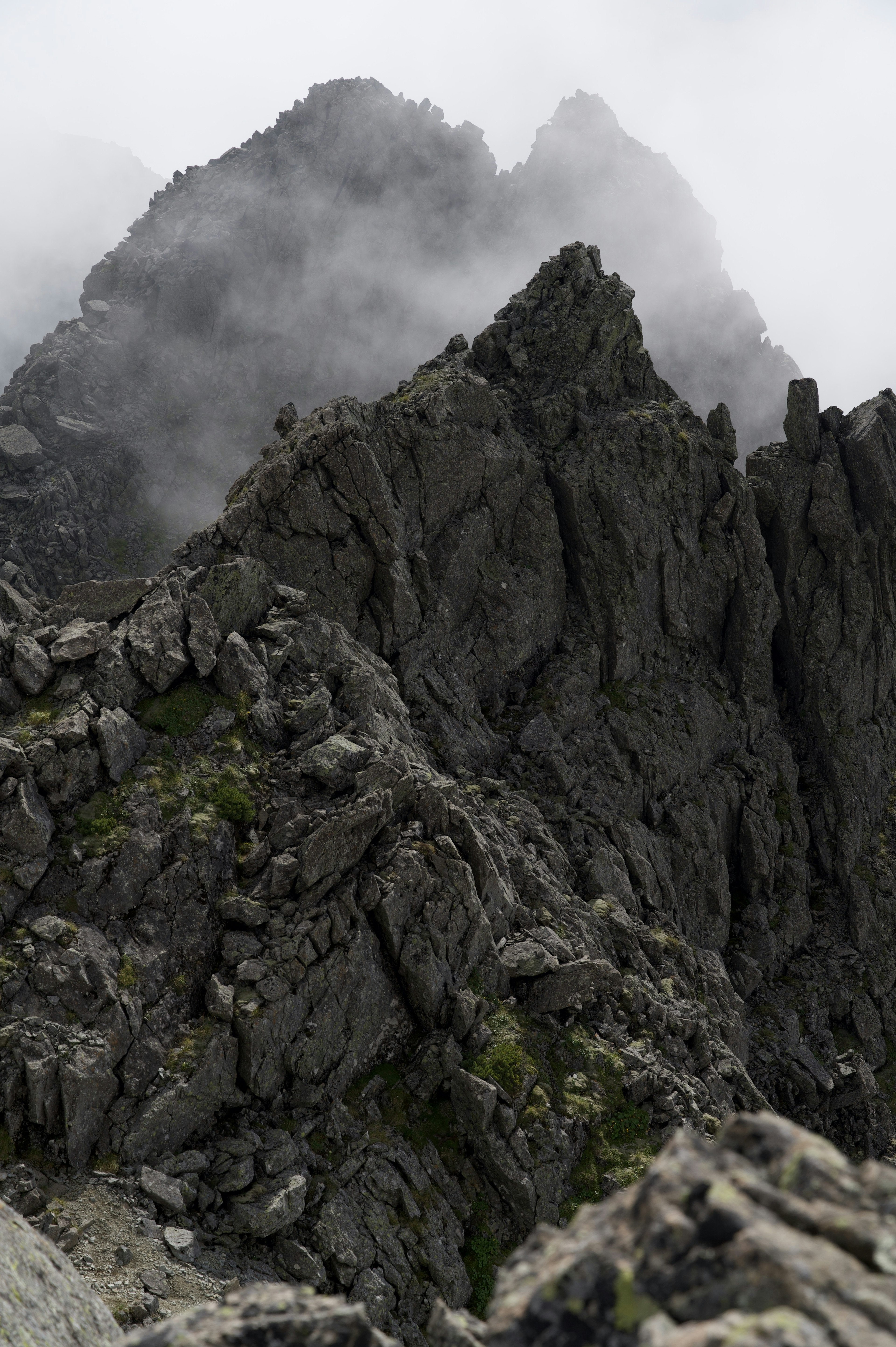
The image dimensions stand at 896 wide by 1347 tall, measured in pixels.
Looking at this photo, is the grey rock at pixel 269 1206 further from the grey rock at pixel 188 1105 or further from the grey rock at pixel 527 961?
the grey rock at pixel 527 961

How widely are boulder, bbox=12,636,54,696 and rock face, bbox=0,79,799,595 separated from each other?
4030 inches

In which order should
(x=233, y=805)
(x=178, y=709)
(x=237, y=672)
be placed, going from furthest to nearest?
(x=237, y=672)
(x=178, y=709)
(x=233, y=805)

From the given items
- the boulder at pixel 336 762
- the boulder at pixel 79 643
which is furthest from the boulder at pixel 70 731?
the boulder at pixel 336 762

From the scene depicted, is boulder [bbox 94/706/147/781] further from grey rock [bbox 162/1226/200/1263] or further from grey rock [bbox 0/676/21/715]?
grey rock [bbox 162/1226/200/1263]

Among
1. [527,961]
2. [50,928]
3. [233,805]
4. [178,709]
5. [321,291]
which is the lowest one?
[50,928]

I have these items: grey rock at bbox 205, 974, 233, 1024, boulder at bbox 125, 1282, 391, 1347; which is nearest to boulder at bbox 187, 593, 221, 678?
grey rock at bbox 205, 974, 233, 1024

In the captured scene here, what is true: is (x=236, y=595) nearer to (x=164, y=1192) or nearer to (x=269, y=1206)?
(x=164, y=1192)

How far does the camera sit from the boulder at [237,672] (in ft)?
117

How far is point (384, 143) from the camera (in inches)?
7293

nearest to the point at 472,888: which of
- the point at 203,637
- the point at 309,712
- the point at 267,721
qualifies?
the point at 309,712

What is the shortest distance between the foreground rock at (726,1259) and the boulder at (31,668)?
29.6m

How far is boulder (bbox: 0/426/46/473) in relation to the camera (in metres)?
132

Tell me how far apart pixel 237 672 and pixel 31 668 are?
7.95m

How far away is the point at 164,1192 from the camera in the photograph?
24.3 meters
